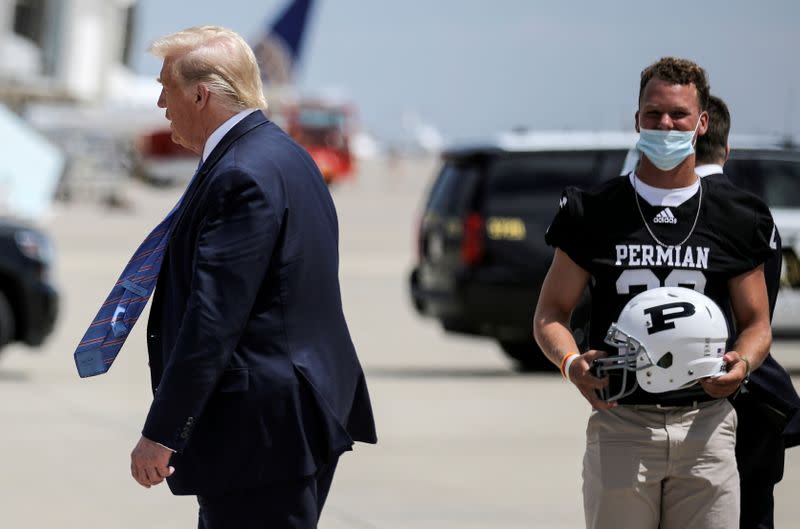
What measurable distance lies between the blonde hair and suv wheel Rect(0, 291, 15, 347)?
31.2 feet

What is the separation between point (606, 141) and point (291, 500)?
10311mm

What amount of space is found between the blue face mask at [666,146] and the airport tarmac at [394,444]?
142 inches

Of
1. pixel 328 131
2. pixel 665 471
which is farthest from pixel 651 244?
pixel 328 131

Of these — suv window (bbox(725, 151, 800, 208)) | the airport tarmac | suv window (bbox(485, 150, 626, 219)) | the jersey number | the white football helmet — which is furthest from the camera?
suv window (bbox(485, 150, 626, 219))

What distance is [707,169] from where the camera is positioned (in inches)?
179

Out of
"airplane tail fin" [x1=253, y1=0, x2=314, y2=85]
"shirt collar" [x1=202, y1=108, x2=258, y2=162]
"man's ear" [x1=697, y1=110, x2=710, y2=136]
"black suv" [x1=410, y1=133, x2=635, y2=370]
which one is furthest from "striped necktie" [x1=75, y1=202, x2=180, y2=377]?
"airplane tail fin" [x1=253, y1=0, x2=314, y2=85]

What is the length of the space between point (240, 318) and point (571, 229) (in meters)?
0.87

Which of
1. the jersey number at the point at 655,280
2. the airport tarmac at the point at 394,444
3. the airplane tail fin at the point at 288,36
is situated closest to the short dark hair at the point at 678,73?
the jersey number at the point at 655,280

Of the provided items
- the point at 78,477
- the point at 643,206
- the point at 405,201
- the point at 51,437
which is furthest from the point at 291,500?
the point at 405,201

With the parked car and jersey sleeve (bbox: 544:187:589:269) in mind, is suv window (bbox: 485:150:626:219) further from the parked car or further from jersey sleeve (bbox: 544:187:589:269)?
jersey sleeve (bbox: 544:187:589:269)

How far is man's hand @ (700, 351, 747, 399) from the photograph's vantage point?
4051 mm

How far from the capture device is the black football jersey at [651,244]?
4.11 m

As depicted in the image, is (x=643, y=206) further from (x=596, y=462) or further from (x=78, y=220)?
(x=78, y=220)

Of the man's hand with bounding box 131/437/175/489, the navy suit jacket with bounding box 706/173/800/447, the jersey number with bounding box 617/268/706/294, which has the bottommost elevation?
the man's hand with bounding box 131/437/175/489
